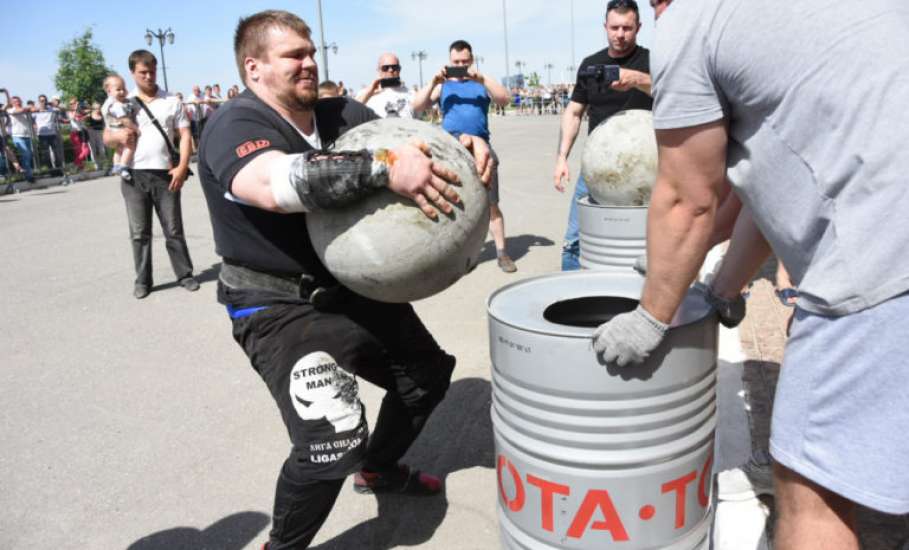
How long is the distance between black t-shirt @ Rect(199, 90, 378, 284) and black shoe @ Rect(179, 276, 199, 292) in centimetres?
435

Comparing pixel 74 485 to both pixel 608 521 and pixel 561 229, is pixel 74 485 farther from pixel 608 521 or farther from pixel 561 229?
pixel 561 229

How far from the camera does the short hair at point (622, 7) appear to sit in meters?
5.01

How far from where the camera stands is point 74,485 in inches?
139

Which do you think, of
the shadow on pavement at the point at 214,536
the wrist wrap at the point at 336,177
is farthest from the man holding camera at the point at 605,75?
the wrist wrap at the point at 336,177

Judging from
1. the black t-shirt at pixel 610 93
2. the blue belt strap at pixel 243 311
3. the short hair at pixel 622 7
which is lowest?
the blue belt strap at pixel 243 311

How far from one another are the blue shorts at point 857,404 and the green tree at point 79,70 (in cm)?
4285

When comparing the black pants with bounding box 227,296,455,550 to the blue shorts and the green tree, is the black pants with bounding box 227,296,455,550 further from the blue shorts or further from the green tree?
the green tree

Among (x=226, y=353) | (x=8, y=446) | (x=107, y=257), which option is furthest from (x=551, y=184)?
(x=8, y=446)

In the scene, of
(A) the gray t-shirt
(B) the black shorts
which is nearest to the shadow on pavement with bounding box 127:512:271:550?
(B) the black shorts

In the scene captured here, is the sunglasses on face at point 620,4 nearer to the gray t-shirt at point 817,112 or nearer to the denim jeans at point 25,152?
the gray t-shirt at point 817,112

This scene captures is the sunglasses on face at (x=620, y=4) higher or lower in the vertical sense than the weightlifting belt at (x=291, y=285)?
higher

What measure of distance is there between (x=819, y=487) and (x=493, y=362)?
924 millimetres

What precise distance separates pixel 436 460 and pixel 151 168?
4.39 meters

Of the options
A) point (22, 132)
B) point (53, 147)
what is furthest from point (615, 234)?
point (53, 147)
